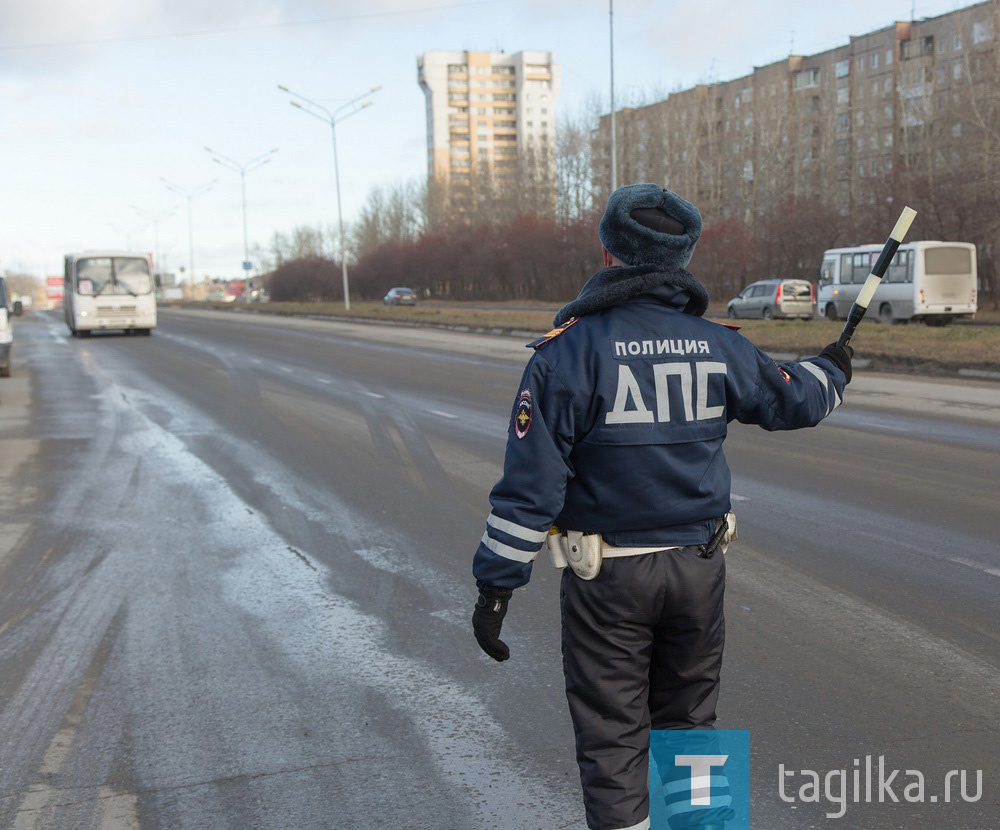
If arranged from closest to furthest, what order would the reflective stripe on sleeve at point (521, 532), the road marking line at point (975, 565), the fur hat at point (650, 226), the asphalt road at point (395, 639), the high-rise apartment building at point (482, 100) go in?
the reflective stripe on sleeve at point (521, 532), the fur hat at point (650, 226), the asphalt road at point (395, 639), the road marking line at point (975, 565), the high-rise apartment building at point (482, 100)

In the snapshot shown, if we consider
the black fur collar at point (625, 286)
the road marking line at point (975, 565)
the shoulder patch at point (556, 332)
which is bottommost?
the road marking line at point (975, 565)

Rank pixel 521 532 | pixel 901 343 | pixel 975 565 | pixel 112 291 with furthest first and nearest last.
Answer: pixel 112 291, pixel 901 343, pixel 975 565, pixel 521 532

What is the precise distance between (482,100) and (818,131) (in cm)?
10757

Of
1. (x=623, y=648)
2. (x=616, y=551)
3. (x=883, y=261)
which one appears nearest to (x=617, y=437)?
(x=616, y=551)

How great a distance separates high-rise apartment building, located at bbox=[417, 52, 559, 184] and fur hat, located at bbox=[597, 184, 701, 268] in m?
166

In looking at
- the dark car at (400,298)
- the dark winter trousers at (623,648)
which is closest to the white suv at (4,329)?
the dark winter trousers at (623,648)

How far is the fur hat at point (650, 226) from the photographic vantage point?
2566 millimetres

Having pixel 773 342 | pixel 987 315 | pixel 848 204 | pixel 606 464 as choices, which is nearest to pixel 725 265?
pixel 848 204

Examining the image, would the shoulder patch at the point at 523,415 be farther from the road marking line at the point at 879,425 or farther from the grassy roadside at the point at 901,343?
the grassy roadside at the point at 901,343

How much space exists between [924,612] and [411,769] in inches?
111

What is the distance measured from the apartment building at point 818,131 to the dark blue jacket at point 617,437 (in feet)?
167

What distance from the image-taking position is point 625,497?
251 cm

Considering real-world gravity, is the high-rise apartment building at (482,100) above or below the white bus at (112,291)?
above

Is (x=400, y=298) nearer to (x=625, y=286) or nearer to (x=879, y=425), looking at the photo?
(x=879, y=425)
